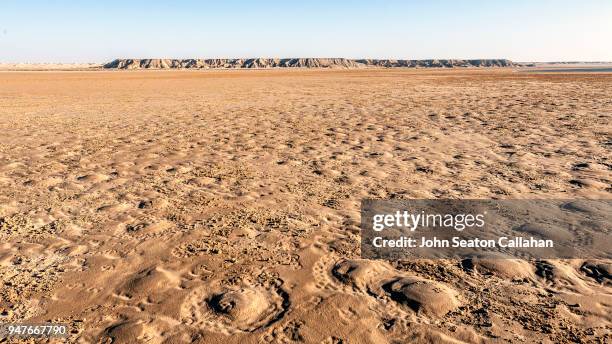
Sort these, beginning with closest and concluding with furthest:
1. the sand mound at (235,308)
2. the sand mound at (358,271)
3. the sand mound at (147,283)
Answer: the sand mound at (235,308) < the sand mound at (147,283) < the sand mound at (358,271)

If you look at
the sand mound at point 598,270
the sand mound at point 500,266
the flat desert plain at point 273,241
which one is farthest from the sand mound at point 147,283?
the sand mound at point 598,270

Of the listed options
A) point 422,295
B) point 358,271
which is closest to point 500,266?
point 422,295

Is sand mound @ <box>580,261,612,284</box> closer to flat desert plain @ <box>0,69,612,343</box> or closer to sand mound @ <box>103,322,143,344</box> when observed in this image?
flat desert plain @ <box>0,69,612,343</box>

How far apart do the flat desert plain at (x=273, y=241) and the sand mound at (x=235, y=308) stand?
12 mm

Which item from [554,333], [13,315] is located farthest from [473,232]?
[13,315]

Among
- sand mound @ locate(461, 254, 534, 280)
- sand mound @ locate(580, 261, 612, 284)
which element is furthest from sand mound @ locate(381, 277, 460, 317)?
sand mound @ locate(580, 261, 612, 284)

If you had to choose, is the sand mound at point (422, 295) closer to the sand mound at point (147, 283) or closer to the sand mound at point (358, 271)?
the sand mound at point (358, 271)

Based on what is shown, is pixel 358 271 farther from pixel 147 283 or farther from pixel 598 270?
pixel 598 270

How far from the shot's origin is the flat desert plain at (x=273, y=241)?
283 centimetres

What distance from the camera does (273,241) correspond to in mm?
4086

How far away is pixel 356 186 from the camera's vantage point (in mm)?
5723

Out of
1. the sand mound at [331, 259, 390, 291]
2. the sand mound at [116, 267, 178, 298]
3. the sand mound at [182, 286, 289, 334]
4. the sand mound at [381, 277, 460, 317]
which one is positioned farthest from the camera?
the sand mound at [331, 259, 390, 291]

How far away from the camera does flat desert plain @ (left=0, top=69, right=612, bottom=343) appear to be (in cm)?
283

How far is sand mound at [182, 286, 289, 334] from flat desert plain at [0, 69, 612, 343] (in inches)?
0.5
